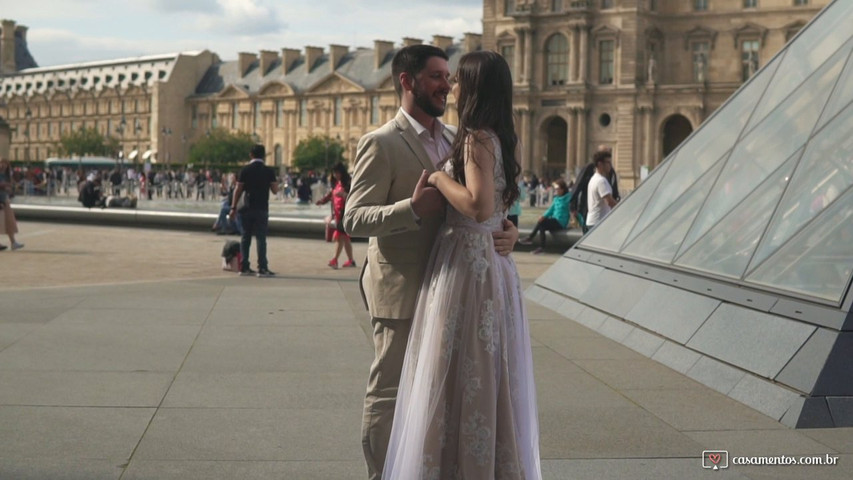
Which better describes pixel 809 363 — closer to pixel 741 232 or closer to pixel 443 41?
pixel 741 232

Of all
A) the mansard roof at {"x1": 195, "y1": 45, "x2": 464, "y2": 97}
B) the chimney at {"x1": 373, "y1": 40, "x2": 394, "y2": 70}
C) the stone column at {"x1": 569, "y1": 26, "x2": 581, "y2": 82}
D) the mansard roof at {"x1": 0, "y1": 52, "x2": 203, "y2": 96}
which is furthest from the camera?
the mansard roof at {"x1": 0, "y1": 52, "x2": 203, "y2": 96}

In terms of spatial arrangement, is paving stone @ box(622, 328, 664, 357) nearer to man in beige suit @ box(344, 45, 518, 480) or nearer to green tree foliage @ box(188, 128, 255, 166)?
man in beige suit @ box(344, 45, 518, 480)

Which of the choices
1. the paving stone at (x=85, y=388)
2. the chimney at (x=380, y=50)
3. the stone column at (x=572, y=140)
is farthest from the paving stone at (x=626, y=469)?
the chimney at (x=380, y=50)

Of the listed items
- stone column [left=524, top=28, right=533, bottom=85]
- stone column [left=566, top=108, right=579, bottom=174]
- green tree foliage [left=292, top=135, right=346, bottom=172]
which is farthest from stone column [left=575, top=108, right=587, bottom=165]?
green tree foliage [left=292, top=135, right=346, bottom=172]

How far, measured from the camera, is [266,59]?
104625 mm

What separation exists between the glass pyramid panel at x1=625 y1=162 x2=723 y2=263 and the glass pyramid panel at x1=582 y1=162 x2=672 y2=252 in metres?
0.46

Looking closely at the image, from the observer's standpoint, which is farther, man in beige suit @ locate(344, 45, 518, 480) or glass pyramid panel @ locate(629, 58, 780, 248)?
glass pyramid panel @ locate(629, 58, 780, 248)

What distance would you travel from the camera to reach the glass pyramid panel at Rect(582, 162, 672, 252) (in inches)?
391

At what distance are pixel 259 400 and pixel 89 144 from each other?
346ft

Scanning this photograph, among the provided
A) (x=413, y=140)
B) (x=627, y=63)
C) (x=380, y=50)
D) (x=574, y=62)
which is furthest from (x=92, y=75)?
(x=413, y=140)

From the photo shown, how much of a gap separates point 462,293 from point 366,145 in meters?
0.63

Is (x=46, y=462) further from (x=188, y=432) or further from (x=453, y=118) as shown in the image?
(x=453, y=118)

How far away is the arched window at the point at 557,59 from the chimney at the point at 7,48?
268ft

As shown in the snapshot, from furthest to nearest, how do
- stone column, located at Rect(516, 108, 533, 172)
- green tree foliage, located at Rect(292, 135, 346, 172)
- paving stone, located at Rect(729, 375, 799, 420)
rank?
green tree foliage, located at Rect(292, 135, 346, 172) → stone column, located at Rect(516, 108, 533, 172) → paving stone, located at Rect(729, 375, 799, 420)
